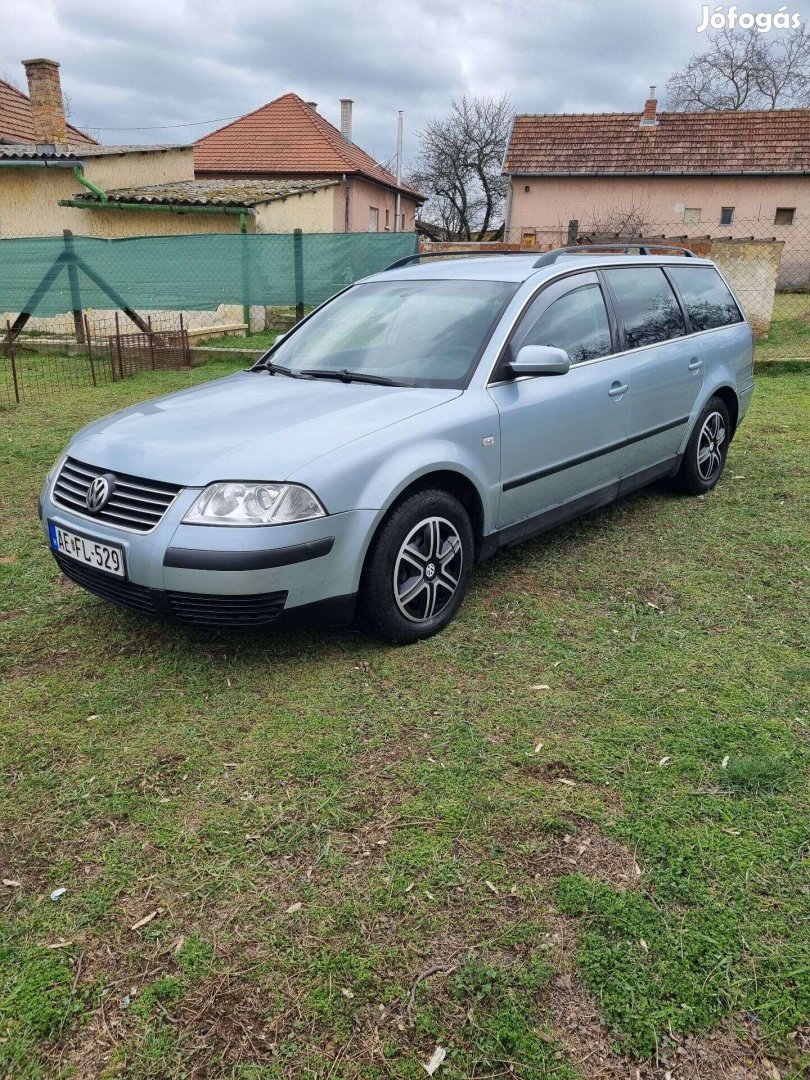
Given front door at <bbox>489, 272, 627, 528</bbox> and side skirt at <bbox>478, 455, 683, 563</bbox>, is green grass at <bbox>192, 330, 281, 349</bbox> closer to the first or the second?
side skirt at <bbox>478, 455, 683, 563</bbox>

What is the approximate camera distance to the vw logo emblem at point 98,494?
10.3 ft

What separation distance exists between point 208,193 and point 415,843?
15.8 meters

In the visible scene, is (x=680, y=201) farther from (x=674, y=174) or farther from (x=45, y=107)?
(x=45, y=107)

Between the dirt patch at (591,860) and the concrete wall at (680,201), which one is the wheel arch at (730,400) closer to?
the dirt patch at (591,860)

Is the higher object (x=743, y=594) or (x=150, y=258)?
(x=150, y=258)

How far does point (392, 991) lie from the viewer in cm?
183

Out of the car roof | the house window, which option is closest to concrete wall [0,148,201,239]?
the car roof

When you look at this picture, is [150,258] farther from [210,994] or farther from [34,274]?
[210,994]

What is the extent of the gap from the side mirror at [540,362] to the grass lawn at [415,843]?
41.9 inches

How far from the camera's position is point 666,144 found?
2516cm

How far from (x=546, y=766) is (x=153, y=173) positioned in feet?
60.0

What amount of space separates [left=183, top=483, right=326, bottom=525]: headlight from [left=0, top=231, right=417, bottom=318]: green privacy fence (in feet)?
30.2

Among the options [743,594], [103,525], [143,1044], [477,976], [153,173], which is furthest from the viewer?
[153,173]

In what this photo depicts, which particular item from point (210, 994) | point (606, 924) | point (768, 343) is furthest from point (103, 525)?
point (768, 343)
